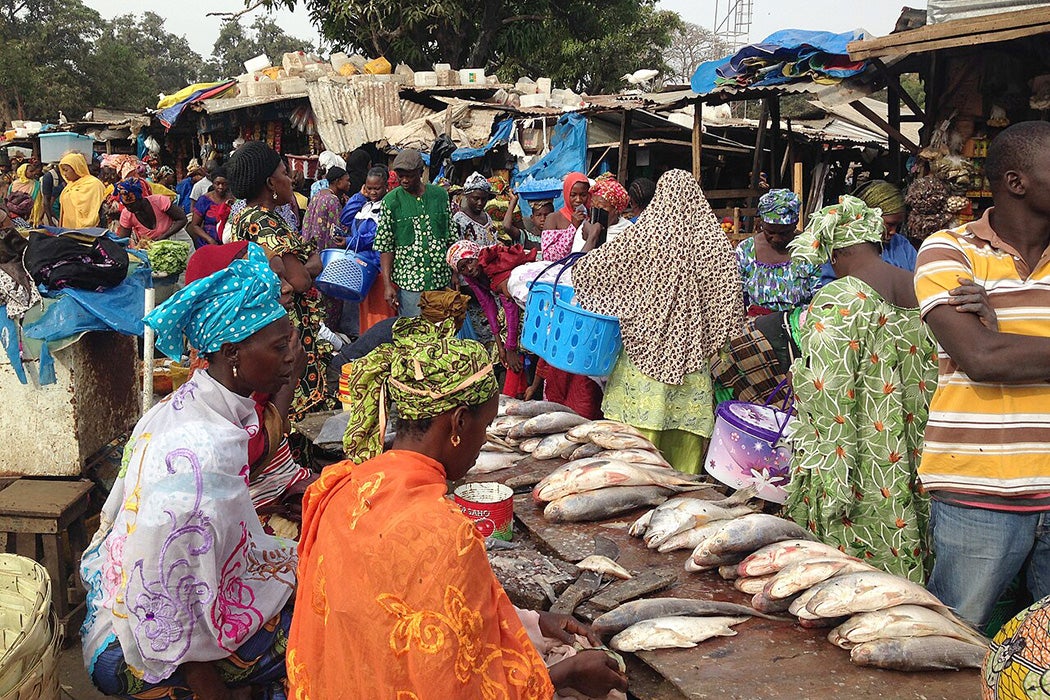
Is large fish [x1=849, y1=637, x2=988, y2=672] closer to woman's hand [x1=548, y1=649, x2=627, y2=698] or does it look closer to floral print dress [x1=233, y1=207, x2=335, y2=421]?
woman's hand [x1=548, y1=649, x2=627, y2=698]

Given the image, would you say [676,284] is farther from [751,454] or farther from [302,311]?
[302,311]

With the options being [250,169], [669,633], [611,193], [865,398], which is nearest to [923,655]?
[669,633]

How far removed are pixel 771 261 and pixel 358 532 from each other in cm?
440

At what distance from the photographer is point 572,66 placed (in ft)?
78.7

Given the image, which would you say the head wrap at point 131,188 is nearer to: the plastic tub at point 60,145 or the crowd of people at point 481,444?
the crowd of people at point 481,444

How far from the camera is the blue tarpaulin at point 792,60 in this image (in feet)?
23.8

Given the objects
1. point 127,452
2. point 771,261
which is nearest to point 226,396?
point 127,452

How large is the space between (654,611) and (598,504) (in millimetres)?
817

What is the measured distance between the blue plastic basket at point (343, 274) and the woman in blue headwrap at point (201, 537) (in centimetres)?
416

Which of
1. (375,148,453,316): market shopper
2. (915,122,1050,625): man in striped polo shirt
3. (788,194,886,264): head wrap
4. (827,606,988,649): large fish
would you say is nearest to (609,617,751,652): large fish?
(827,606,988,649): large fish

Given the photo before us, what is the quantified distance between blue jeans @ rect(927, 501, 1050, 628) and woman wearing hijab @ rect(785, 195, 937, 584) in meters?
0.68

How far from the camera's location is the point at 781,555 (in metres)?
2.59

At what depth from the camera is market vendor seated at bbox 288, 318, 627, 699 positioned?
5.08 feet

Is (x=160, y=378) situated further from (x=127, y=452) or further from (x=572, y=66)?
(x=572, y=66)
